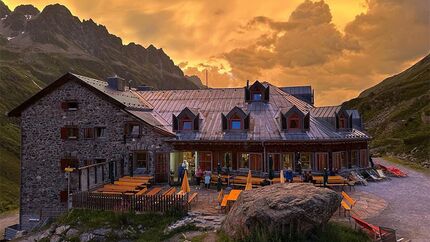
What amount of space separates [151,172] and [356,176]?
17221mm

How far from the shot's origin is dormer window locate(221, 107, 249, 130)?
33.0 metres

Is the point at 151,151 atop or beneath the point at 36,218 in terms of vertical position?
atop

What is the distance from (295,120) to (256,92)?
5786 mm

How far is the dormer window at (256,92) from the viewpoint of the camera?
3650 cm

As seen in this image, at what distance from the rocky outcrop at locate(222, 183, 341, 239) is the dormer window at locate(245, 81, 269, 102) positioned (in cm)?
1887

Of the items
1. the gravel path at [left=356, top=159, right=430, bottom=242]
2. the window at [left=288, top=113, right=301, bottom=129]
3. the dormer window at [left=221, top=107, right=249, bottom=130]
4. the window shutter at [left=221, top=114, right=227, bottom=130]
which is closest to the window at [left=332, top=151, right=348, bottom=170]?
the gravel path at [left=356, top=159, right=430, bottom=242]

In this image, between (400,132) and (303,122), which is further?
(400,132)

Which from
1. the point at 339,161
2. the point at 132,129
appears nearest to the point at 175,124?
the point at 132,129

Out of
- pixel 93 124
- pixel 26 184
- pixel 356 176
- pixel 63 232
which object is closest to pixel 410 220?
pixel 356 176

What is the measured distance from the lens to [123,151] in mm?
33062

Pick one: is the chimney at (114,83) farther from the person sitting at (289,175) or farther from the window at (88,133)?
the person sitting at (289,175)

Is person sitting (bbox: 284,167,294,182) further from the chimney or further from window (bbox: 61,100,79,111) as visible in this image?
the chimney

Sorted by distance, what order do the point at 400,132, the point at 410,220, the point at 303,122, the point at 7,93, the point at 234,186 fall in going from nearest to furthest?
the point at 410,220
the point at 234,186
the point at 303,122
the point at 400,132
the point at 7,93

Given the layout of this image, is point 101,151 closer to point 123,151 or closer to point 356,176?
point 123,151
